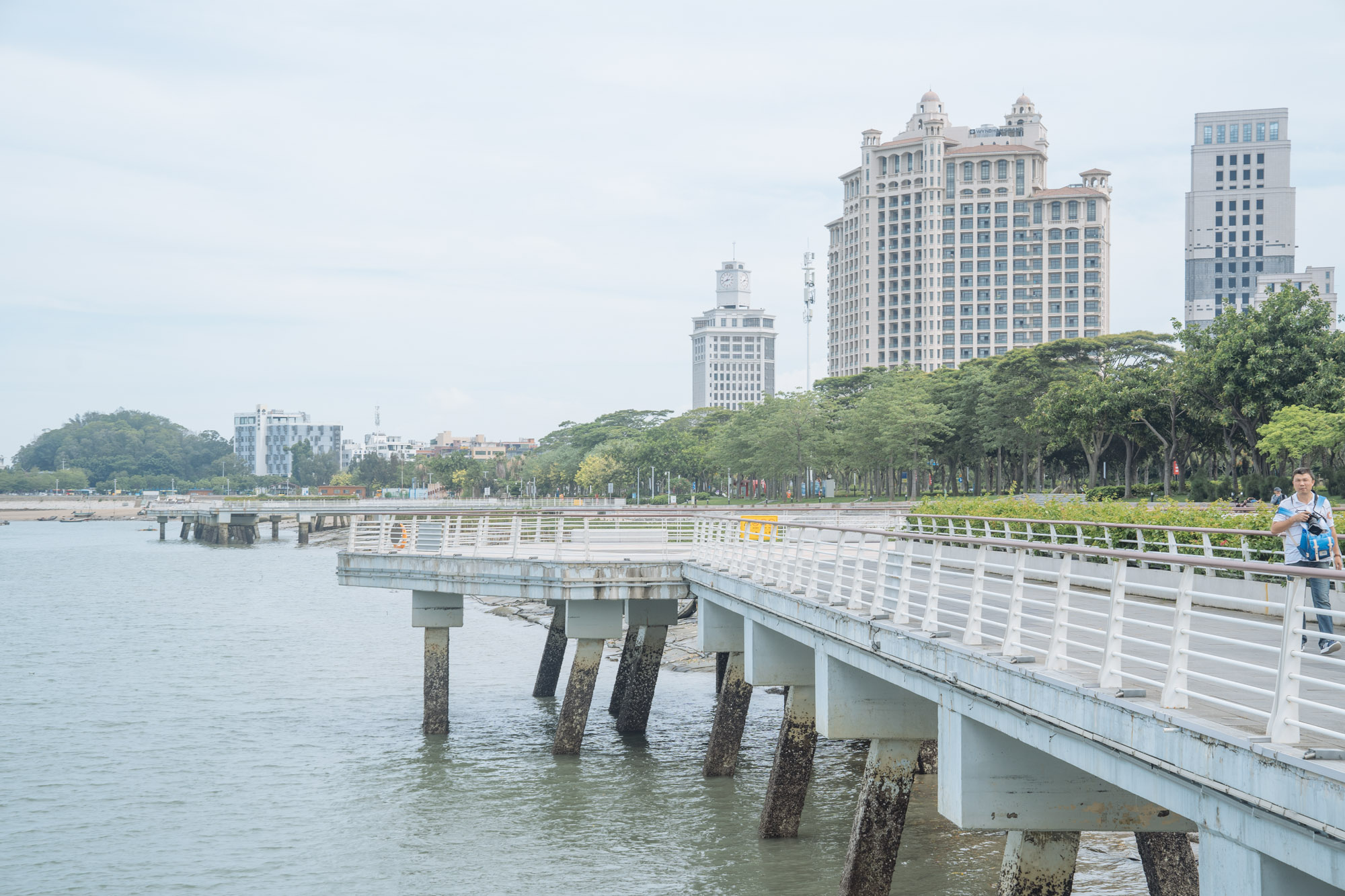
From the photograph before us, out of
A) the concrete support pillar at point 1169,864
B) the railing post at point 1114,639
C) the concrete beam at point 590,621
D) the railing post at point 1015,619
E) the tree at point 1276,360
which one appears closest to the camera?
the railing post at point 1114,639

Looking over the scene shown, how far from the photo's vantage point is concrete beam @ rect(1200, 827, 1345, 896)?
7.20m

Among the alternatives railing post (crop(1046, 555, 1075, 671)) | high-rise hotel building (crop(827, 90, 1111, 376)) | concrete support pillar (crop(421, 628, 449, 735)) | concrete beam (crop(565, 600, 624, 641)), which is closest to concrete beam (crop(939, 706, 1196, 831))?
railing post (crop(1046, 555, 1075, 671))

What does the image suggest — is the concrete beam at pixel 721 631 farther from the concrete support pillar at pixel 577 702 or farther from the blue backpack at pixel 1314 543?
the blue backpack at pixel 1314 543

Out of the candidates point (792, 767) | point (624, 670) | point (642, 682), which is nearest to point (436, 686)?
point (642, 682)

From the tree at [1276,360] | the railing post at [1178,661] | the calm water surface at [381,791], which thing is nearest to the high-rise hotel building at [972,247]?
the tree at [1276,360]

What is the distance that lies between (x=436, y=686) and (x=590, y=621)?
4726mm

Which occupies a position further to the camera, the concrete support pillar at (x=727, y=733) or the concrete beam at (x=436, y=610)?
the concrete beam at (x=436, y=610)

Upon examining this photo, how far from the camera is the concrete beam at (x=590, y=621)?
86.2ft

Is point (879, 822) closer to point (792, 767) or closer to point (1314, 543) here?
point (792, 767)

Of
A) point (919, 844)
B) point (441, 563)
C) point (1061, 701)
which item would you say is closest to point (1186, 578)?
point (1061, 701)

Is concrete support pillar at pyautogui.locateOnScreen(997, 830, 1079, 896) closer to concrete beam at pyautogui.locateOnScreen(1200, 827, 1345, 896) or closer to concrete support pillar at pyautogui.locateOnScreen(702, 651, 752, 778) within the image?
concrete beam at pyautogui.locateOnScreen(1200, 827, 1345, 896)

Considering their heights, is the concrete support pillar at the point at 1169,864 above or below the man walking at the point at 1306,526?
below

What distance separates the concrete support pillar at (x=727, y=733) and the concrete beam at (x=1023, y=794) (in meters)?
12.3

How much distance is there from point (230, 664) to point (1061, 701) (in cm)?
3777
